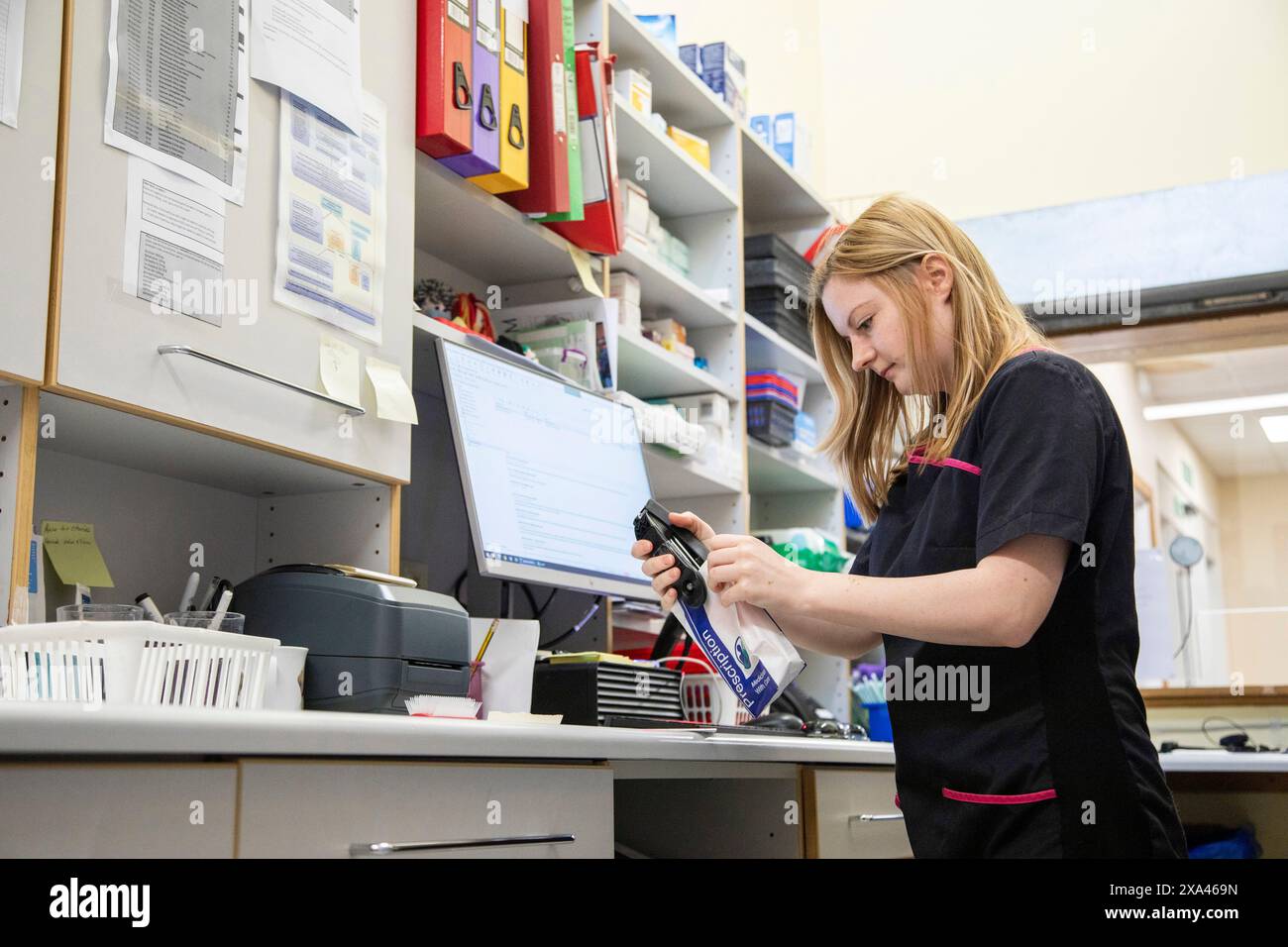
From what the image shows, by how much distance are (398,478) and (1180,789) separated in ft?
8.64

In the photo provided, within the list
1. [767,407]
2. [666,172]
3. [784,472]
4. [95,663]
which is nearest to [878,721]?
[784,472]

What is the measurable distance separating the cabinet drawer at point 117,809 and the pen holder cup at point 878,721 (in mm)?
2425

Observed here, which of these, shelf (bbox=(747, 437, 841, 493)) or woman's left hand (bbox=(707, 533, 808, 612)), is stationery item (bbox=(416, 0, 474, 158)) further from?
shelf (bbox=(747, 437, 841, 493))

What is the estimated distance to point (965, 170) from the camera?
4109 mm

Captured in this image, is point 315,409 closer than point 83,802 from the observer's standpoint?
No

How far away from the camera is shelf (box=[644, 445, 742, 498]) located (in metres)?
2.53

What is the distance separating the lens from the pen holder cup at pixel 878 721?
317 cm

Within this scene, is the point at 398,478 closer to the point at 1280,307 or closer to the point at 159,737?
the point at 159,737

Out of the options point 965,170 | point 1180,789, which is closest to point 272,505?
point 1180,789

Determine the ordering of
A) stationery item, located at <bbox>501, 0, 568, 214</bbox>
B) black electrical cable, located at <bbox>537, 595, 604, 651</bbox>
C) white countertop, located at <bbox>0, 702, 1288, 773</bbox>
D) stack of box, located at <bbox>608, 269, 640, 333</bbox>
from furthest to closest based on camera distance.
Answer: stack of box, located at <bbox>608, 269, 640, 333</bbox>, black electrical cable, located at <bbox>537, 595, 604, 651</bbox>, stationery item, located at <bbox>501, 0, 568, 214</bbox>, white countertop, located at <bbox>0, 702, 1288, 773</bbox>

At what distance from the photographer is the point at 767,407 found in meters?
3.06

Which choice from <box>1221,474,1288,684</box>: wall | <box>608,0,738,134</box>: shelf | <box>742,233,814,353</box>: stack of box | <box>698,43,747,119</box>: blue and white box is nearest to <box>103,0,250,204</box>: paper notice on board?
<box>608,0,738,134</box>: shelf

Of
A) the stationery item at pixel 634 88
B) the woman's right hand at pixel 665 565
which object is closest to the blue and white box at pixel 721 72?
the stationery item at pixel 634 88

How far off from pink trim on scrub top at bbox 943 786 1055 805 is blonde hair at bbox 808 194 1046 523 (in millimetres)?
357
